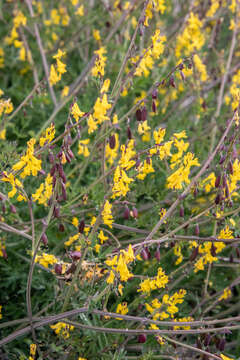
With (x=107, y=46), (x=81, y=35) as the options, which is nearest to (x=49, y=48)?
(x=81, y=35)

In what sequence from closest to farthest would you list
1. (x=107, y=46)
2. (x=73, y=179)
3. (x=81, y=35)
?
(x=73, y=179) → (x=107, y=46) → (x=81, y=35)

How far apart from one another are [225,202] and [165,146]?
20.5 inches

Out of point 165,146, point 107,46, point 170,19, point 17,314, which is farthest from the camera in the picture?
point 170,19

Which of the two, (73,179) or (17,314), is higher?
(73,179)

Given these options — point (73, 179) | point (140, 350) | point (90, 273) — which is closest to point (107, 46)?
point (73, 179)

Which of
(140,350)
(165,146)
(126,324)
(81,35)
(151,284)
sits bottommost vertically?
(140,350)

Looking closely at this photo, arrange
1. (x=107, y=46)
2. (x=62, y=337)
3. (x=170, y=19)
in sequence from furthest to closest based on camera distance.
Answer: (x=170, y=19)
(x=107, y=46)
(x=62, y=337)

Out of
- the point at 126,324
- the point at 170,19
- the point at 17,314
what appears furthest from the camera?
the point at 170,19

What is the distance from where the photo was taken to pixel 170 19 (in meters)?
5.20

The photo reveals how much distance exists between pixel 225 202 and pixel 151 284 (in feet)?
1.98

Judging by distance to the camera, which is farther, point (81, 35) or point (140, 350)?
point (81, 35)

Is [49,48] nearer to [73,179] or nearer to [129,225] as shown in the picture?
[73,179]

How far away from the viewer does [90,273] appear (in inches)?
95.0

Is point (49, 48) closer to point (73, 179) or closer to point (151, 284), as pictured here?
point (73, 179)
